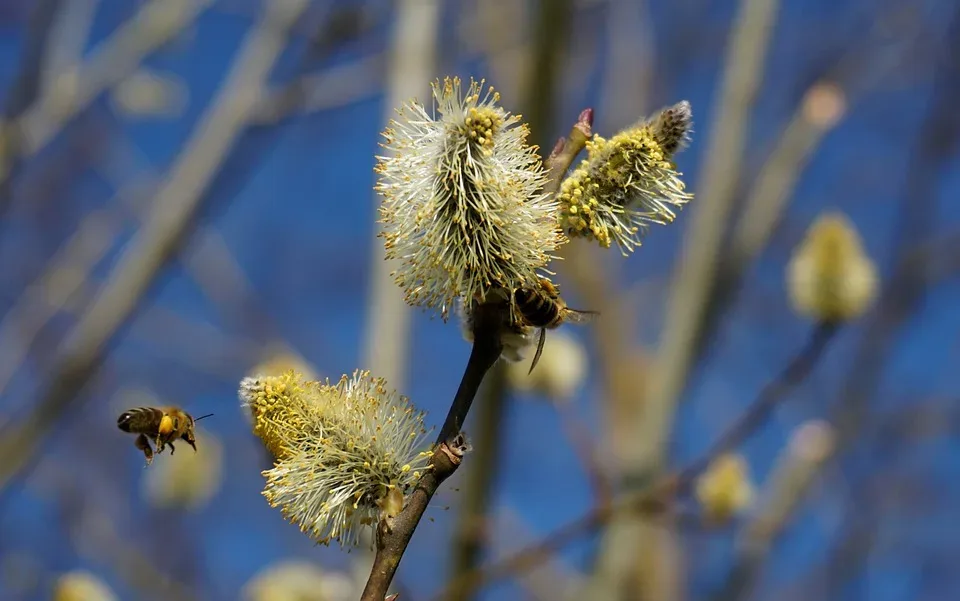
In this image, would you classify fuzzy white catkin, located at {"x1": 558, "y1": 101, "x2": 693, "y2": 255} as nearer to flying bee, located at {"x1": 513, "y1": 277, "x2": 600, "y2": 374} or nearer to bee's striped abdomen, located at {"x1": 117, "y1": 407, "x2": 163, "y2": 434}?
flying bee, located at {"x1": 513, "y1": 277, "x2": 600, "y2": 374}

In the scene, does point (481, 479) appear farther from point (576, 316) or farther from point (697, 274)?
point (576, 316)

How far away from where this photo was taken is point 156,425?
1.33 metres

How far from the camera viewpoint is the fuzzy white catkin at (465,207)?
1.04 meters

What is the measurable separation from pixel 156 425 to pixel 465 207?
56 cm

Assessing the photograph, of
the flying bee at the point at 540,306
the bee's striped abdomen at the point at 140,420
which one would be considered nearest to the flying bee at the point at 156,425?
the bee's striped abdomen at the point at 140,420

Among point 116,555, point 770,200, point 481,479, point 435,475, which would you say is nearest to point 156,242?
point 481,479

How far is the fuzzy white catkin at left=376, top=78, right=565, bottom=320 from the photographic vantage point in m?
1.04

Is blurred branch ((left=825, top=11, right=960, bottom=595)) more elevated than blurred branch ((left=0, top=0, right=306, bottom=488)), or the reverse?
blurred branch ((left=825, top=11, right=960, bottom=595))

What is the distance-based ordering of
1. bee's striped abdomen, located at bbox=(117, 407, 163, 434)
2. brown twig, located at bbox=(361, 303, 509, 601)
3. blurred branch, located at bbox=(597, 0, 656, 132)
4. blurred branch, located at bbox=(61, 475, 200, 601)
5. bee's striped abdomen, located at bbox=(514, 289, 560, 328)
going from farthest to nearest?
blurred branch, located at bbox=(597, 0, 656, 132)
blurred branch, located at bbox=(61, 475, 200, 601)
bee's striped abdomen, located at bbox=(117, 407, 163, 434)
bee's striped abdomen, located at bbox=(514, 289, 560, 328)
brown twig, located at bbox=(361, 303, 509, 601)

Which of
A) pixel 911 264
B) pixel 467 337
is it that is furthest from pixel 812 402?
pixel 467 337

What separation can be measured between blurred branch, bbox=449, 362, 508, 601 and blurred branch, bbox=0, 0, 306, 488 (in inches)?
40.0

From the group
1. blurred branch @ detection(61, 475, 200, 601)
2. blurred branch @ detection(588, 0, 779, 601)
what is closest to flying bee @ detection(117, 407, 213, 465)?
blurred branch @ detection(588, 0, 779, 601)

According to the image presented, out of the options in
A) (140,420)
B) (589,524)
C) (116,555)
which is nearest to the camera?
(140,420)

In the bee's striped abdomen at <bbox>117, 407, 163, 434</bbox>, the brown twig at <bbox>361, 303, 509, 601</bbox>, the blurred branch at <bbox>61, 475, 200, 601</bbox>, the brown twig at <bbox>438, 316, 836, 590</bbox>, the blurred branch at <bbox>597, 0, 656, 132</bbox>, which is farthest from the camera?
the blurred branch at <bbox>597, 0, 656, 132</bbox>
